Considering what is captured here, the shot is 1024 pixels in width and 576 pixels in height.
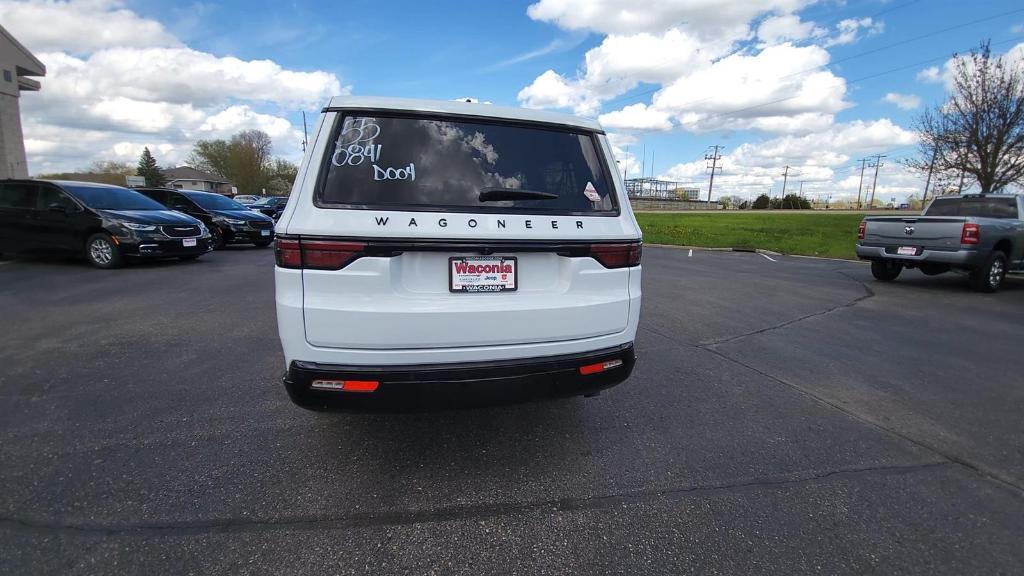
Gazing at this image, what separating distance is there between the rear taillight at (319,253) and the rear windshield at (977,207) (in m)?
11.8

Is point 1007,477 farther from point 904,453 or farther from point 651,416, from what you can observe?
point 651,416

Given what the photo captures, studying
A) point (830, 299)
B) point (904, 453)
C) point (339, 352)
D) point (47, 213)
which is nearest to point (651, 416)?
point (904, 453)

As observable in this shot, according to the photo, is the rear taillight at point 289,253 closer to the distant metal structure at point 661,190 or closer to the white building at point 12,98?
the white building at point 12,98

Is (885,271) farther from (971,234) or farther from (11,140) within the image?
(11,140)

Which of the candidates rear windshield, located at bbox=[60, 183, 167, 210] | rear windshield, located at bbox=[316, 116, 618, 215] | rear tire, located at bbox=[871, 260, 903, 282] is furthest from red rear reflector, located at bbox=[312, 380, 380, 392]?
rear tire, located at bbox=[871, 260, 903, 282]

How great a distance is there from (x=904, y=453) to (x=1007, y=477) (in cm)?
45

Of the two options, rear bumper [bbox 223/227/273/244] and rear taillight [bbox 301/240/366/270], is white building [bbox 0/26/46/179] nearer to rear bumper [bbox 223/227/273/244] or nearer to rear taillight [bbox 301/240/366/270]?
rear bumper [bbox 223/227/273/244]

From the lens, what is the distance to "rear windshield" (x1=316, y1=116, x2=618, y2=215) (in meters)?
2.38

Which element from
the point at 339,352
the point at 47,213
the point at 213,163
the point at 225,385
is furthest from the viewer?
the point at 213,163

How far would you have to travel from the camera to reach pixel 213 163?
80188mm

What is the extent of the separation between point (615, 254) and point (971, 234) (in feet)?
29.3

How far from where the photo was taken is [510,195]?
254 centimetres

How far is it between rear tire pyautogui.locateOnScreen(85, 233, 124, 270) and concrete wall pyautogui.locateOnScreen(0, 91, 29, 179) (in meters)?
23.2

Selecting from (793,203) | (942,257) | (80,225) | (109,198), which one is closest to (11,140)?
(109,198)
